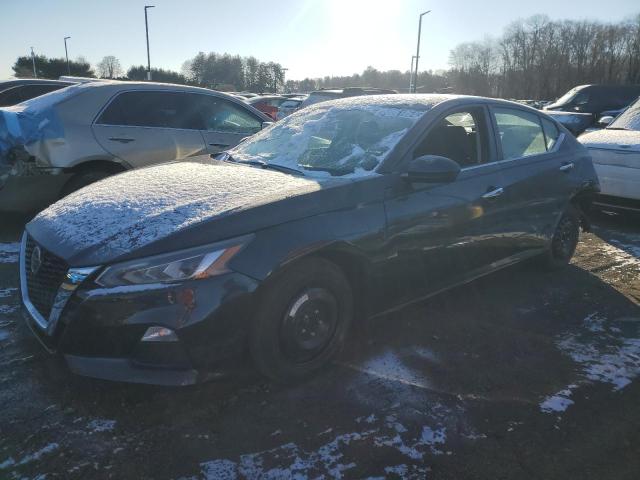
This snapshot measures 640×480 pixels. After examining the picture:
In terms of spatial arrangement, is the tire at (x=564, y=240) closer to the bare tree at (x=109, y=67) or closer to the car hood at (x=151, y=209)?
the car hood at (x=151, y=209)

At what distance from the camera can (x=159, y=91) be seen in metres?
5.90

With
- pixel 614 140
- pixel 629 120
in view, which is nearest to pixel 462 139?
pixel 614 140

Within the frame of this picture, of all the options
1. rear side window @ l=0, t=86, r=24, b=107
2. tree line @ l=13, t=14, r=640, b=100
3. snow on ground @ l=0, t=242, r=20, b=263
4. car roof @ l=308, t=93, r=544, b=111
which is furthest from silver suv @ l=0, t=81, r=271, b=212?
tree line @ l=13, t=14, r=640, b=100

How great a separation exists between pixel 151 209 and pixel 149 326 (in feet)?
2.18

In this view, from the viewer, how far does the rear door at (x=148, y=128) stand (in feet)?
17.8

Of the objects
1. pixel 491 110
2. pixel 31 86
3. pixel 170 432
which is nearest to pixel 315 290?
pixel 170 432

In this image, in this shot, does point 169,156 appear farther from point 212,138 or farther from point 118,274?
point 118,274

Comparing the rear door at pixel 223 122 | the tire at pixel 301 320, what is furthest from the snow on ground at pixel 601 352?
the rear door at pixel 223 122

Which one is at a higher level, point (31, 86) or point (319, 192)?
point (31, 86)

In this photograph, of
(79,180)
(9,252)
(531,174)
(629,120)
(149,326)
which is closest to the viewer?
(149,326)

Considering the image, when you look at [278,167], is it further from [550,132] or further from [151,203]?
[550,132]

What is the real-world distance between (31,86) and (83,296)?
24.1ft

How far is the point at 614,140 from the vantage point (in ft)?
22.0

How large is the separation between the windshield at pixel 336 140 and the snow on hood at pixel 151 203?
0.30 m
